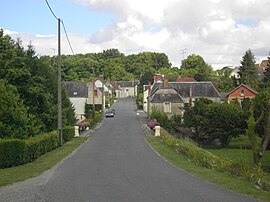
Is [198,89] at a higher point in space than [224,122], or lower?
higher

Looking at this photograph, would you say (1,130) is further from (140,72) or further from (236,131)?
(140,72)

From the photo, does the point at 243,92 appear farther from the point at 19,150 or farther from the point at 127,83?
the point at 127,83

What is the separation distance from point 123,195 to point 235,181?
458 cm

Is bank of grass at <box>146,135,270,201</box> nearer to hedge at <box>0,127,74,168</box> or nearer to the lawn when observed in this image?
hedge at <box>0,127,74,168</box>

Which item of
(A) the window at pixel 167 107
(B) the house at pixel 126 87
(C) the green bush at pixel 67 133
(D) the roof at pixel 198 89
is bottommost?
(C) the green bush at pixel 67 133

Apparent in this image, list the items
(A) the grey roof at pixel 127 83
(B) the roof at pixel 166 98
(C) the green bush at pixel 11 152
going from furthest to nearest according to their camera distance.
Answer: (A) the grey roof at pixel 127 83
(B) the roof at pixel 166 98
(C) the green bush at pixel 11 152

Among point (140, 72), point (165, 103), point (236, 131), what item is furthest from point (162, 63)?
point (236, 131)

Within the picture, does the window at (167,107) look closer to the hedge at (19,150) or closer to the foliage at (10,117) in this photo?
the hedge at (19,150)

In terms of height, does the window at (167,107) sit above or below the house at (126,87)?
below

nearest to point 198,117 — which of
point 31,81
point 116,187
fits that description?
point 31,81

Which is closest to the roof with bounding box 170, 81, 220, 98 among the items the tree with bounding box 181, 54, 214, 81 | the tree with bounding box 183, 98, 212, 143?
the tree with bounding box 183, 98, 212, 143

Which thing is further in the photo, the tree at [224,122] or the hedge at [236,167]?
the tree at [224,122]

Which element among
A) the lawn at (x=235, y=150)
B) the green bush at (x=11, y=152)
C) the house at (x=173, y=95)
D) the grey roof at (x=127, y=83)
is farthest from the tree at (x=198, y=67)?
the green bush at (x=11, y=152)

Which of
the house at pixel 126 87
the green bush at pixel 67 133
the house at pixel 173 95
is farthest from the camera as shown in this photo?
the house at pixel 126 87
